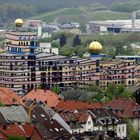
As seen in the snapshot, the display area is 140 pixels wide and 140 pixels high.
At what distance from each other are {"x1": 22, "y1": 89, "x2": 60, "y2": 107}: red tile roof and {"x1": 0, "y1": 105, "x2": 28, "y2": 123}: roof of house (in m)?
5.85

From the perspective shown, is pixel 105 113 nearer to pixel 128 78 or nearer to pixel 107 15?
pixel 128 78

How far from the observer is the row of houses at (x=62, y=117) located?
47.3 meters

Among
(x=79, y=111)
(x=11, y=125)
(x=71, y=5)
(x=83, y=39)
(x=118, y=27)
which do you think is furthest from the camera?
(x=71, y=5)

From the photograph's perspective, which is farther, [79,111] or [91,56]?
[91,56]

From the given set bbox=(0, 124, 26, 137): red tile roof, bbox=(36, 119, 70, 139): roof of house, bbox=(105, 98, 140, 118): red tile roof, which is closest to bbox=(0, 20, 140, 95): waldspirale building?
bbox=(105, 98, 140, 118): red tile roof

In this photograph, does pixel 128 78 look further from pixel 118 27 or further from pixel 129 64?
pixel 118 27

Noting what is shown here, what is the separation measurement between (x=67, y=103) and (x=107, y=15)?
11309 centimetres

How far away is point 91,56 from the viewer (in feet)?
267

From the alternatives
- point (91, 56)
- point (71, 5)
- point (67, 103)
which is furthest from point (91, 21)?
point (67, 103)

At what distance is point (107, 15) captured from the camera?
6644 inches

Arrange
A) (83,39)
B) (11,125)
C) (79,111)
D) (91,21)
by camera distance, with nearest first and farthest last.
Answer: (11,125)
(79,111)
(83,39)
(91,21)

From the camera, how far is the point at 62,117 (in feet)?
168

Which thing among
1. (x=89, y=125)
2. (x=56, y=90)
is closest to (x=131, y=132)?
(x=89, y=125)

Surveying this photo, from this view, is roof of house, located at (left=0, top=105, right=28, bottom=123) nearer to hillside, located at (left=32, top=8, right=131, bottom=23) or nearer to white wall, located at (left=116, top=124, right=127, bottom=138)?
white wall, located at (left=116, top=124, right=127, bottom=138)
